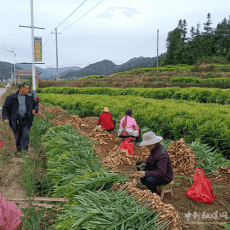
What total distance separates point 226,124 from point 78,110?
26.6 feet

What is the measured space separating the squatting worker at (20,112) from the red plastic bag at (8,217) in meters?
2.62

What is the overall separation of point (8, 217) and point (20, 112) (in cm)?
289

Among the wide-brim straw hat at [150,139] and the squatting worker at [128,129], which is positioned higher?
the wide-brim straw hat at [150,139]

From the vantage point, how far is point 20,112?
4859 mm

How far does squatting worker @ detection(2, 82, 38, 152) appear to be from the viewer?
15.7 ft

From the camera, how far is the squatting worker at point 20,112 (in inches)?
188

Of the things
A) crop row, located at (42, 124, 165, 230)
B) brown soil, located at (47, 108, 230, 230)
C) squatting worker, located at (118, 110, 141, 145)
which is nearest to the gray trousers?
crop row, located at (42, 124, 165, 230)

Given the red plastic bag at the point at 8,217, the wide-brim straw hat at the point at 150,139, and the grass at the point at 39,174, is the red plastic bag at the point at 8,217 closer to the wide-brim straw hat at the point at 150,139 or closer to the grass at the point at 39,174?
the grass at the point at 39,174

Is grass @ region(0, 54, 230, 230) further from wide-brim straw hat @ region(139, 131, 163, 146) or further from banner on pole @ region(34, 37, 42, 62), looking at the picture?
banner on pole @ region(34, 37, 42, 62)

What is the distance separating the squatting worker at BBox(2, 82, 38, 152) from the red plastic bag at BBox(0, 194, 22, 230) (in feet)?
8.60

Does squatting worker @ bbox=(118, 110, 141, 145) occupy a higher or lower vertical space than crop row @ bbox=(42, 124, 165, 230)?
higher

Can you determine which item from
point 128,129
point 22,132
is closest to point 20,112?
point 22,132

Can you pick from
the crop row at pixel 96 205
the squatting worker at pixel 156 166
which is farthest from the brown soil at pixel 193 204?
the crop row at pixel 96 205

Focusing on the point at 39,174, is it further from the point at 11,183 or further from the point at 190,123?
the point at 190,123
